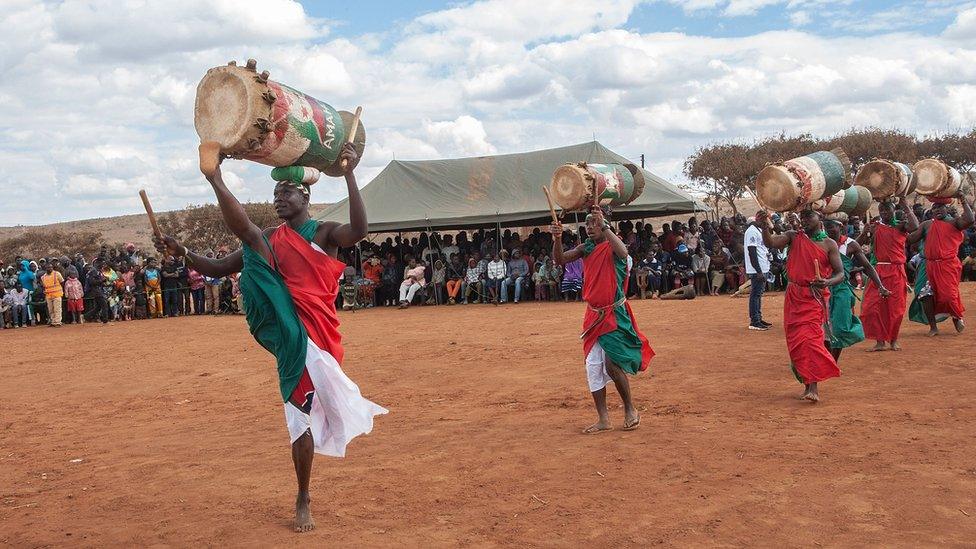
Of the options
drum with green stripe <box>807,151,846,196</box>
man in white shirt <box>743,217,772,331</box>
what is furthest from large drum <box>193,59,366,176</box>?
man in white shirt <box>743,217,772,331</box>

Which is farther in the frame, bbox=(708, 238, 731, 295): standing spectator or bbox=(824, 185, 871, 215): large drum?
bbox=(708, 238, 731, 295): standing spectator

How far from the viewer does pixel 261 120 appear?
4.82 m

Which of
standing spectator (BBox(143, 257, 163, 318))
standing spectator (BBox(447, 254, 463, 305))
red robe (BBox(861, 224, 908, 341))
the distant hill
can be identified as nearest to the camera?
red robe (BBox(861, 224, 908, 341))

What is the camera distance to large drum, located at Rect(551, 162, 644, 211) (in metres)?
13.3

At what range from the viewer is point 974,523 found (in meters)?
4.42

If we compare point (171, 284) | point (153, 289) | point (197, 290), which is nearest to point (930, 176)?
point (197, 290)

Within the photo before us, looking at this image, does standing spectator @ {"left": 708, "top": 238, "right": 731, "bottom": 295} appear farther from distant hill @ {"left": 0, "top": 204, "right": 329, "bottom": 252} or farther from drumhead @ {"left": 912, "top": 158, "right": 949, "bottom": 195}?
distant hill @ {"left": 0, "top": 204, "right": 329, "bottom": 252}

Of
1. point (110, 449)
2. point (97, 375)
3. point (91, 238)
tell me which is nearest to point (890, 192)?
point (110, 449)

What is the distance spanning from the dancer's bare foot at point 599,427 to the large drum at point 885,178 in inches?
230

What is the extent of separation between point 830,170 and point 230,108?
254 inches

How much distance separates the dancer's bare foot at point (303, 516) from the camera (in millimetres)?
4773

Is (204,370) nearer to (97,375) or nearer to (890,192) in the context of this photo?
(97,375)

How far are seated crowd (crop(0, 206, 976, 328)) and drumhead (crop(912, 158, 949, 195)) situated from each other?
784 centimetres

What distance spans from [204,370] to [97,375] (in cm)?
151
